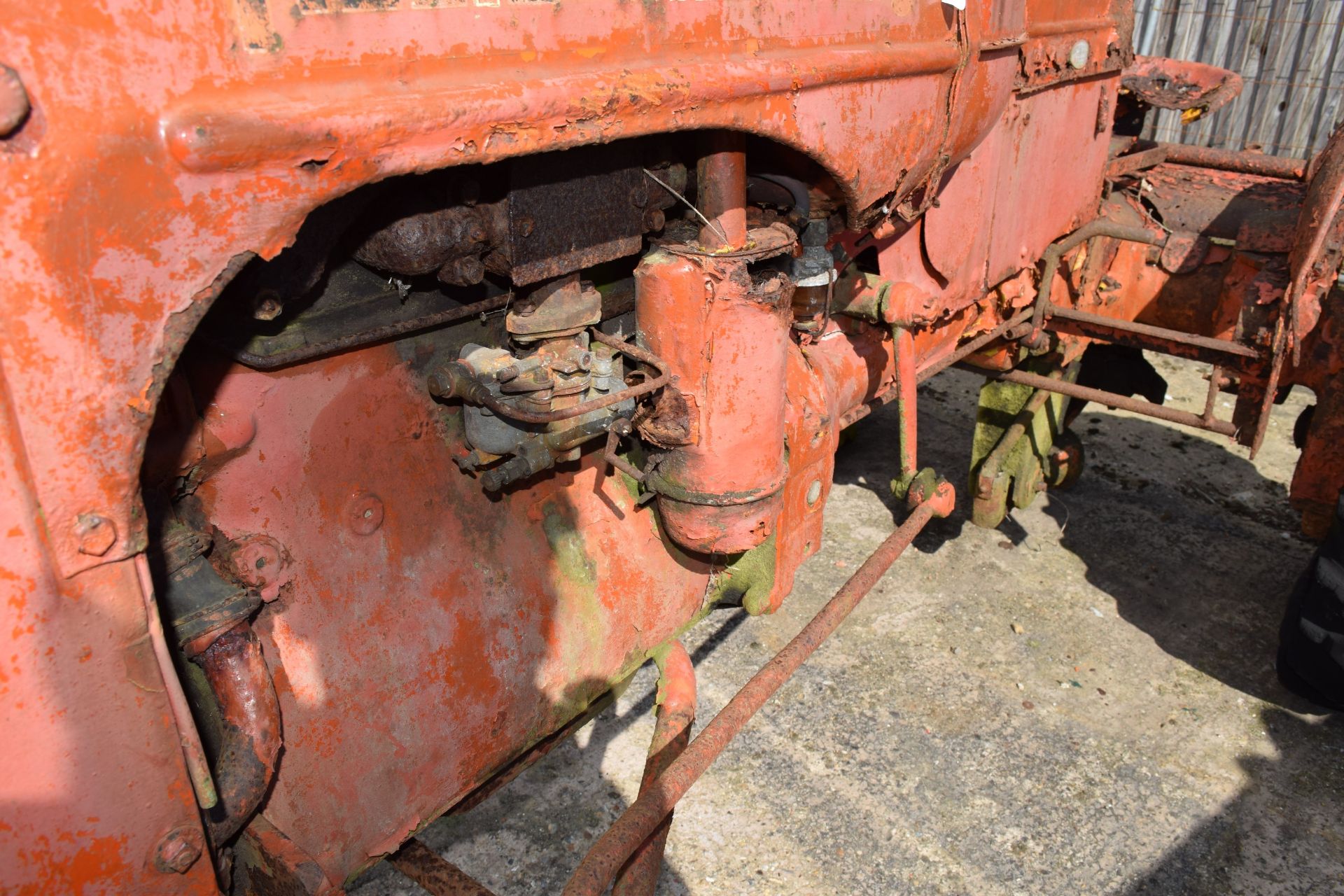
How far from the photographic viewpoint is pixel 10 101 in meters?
0.81

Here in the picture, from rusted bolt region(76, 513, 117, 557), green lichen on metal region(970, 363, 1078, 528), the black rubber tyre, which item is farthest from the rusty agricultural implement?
green lichen on metal region(970, 363, 1078, 528)

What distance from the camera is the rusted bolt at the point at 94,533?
0.97 metres

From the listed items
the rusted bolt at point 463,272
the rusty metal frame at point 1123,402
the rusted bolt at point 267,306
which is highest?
the rusted bolt at point 267,306

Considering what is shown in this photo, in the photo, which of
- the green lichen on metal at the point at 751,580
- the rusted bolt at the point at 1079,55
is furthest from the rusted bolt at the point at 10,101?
the rusted bolt at the point at 1079,55

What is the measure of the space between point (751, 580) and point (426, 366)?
87 cm

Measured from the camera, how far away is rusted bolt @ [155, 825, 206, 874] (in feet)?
3.64

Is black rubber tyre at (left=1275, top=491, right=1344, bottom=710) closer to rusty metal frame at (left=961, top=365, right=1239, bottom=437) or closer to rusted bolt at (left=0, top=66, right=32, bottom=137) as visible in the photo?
rusty metal frame at (left=961, top=365, right=1239, bottom=437)

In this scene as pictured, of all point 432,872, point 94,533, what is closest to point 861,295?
point 432,872

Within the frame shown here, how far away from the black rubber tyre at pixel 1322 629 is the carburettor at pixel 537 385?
88.1 inches

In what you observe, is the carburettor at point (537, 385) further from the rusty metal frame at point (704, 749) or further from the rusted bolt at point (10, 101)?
the rusted bolt at point (10, 101)

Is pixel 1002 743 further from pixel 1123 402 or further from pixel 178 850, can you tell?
pixel 178 850

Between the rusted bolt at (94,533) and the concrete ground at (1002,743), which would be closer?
the rusted bolt at (94,533)

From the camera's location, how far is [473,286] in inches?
64.7

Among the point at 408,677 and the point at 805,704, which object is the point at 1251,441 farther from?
the point at 408,677
